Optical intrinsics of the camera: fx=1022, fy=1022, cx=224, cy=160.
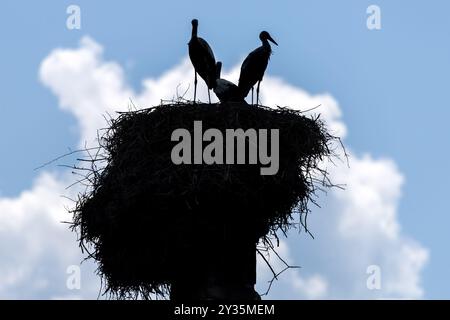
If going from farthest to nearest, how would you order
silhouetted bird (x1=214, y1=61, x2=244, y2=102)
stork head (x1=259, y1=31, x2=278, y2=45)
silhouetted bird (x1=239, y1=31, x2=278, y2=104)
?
stork head (x1=259, y1=31, x2=278, y2=45) → silhouetted bird (x1=214, y1=61, x2=244, y2=102) → silhouetted bird (x1=239, y1=31, x2=278, y2=104)

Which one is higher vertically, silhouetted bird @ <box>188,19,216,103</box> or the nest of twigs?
silhouetted bird @ <box>188,19,216,103</box>

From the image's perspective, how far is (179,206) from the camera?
8398 millimetres

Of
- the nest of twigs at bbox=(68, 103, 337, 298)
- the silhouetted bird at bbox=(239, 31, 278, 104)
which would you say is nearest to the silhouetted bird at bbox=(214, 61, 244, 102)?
the silhouetted bird at bbox=(239, 31, 278, 104)

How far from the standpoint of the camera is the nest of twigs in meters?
8.34

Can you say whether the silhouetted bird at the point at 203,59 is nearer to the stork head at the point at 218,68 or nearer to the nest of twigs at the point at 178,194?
the stork head at the point at 218,68

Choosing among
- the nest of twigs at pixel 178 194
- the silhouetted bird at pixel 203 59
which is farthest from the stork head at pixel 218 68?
the nest of twigs at pixel 178 194

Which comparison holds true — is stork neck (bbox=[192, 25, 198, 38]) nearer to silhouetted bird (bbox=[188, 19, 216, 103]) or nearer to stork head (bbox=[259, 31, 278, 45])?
silhouetted bird (bbox=[188, 19, 216, 103])

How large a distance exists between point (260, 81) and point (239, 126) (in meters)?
2.04

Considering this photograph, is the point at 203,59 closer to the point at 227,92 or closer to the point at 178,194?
the point at 227,92

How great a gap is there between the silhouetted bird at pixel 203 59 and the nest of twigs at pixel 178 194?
1.60 meters

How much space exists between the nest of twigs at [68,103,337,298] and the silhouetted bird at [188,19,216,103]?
1.60m

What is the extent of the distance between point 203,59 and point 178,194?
2.56 meters
